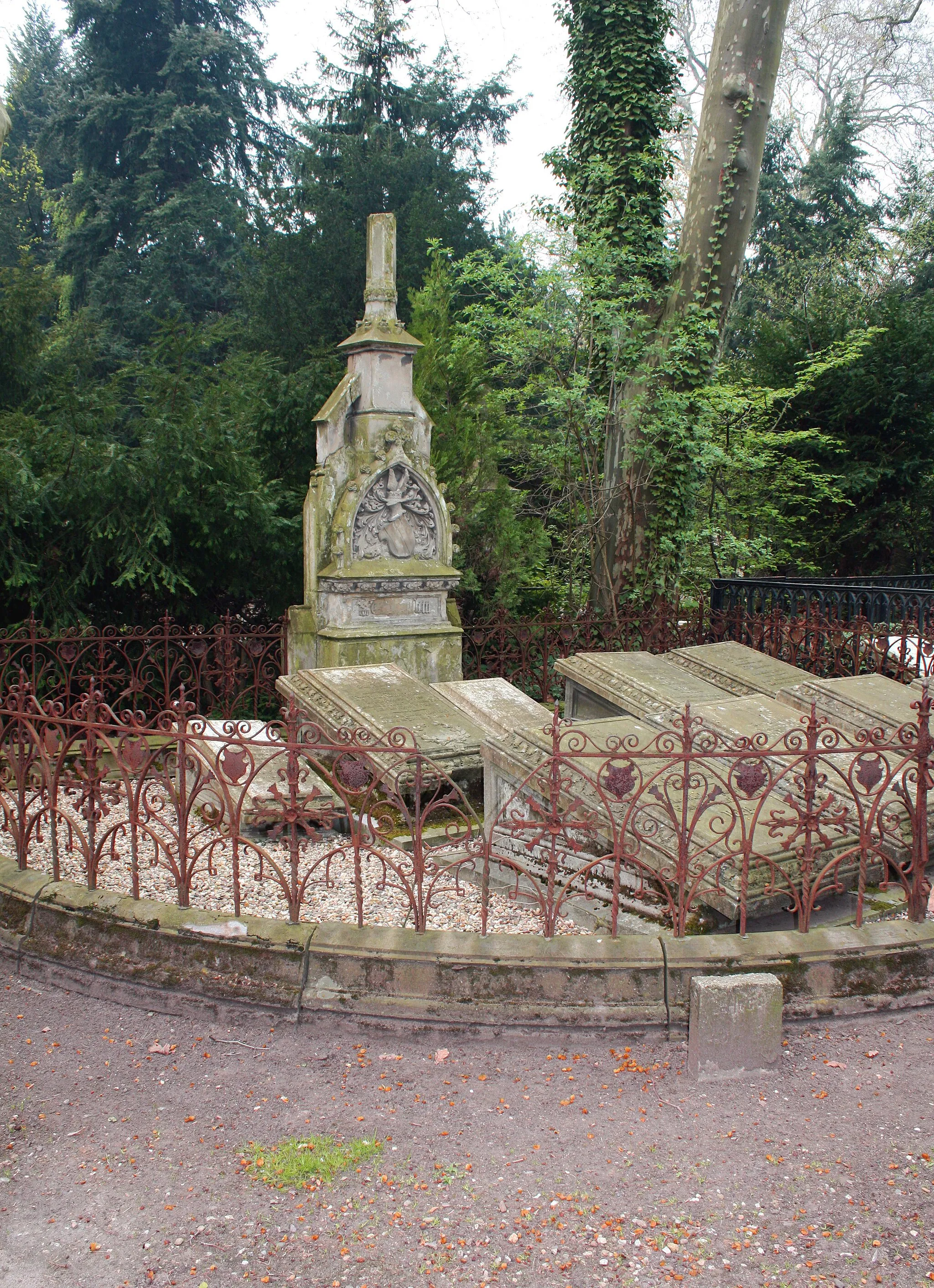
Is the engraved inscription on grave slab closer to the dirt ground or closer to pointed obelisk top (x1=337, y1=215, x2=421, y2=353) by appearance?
pointed obelisk top (x1=337, y1=215, x2=421, y2=353)

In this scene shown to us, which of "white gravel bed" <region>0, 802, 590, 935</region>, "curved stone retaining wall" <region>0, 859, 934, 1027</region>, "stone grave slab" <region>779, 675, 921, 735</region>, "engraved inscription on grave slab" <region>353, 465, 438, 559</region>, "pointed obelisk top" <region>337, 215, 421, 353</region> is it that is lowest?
"white gravel bed" <region>0, 802, 590, 935</region>

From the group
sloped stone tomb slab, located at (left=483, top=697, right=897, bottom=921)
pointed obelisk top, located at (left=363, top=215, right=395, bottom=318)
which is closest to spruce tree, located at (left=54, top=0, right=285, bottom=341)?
pointed obelisk top, located at (left=363, top=215, right=395, bottom=318)

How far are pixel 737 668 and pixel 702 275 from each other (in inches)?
228

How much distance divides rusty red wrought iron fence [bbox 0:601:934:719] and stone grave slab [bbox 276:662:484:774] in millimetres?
656

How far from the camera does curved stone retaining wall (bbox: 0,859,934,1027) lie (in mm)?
3133

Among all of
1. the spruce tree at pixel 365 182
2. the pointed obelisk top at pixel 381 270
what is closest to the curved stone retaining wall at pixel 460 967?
the pointed obelisk top at pixel 381 270

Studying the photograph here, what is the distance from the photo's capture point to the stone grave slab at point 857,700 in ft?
18.7

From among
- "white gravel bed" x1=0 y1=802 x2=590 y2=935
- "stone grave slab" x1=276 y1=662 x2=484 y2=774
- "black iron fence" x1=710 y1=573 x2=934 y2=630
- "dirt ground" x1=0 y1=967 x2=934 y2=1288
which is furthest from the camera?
"black iron fence" x1=710 y1=573 x2=934 y2=630

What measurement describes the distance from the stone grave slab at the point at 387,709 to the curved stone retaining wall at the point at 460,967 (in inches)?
79.3

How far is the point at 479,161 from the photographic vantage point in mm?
20297

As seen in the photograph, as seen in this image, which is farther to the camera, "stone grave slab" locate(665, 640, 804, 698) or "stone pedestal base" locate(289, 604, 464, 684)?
"stone pedestal base" locate(289, 604, 464, 684)

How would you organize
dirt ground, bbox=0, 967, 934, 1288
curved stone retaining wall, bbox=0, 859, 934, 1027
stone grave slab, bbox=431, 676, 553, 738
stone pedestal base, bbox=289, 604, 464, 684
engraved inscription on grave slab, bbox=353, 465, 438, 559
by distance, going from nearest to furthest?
dirt ground, bbox=0, 967, 934, 1288 < curved stone retaining wall, bbox=0, 859, 934, 1027 < stone grave slab, bbox=431, 676, 553, 738 < stone pedestal base, bbox=289, 604, 464, 684 < engraved inscription on grave slab, bbox=353, 465, 438, 559

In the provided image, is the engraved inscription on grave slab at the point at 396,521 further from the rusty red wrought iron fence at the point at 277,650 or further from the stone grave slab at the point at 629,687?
the stone grave slab at the point at 629,687

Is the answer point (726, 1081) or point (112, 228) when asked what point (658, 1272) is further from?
point (112, 228)
